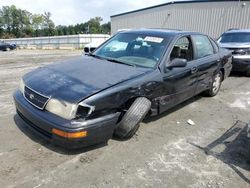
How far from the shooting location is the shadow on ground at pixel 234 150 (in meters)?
3.48

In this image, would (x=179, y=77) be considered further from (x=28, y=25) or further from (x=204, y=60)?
(x=28, y=25)

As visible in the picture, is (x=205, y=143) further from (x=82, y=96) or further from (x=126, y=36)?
(x=126, y=36)

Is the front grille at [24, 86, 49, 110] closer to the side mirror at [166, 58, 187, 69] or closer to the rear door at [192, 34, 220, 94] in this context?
the side mirror at [166, 58, 187, 69]

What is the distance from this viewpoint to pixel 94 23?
105 metres

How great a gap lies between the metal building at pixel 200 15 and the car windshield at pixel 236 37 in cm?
1175

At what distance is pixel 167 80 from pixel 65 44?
38158 mm

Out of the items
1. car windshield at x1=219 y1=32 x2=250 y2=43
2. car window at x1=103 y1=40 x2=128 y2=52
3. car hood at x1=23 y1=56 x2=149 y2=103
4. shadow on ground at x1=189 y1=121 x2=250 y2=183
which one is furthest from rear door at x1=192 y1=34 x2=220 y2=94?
car windshield at x1=219 y1=32 x2=250 y2=43

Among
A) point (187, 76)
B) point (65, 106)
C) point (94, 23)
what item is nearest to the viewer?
point (65, 106)

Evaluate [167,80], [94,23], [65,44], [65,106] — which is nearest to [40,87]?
[65,106]

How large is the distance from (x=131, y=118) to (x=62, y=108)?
38.7 inches

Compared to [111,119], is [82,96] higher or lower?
higher

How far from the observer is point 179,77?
4.74 meters

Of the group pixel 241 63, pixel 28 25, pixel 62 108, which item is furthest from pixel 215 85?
pixel 28 25

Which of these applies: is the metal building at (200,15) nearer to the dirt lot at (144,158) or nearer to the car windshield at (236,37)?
the car windshield at (236,37)
